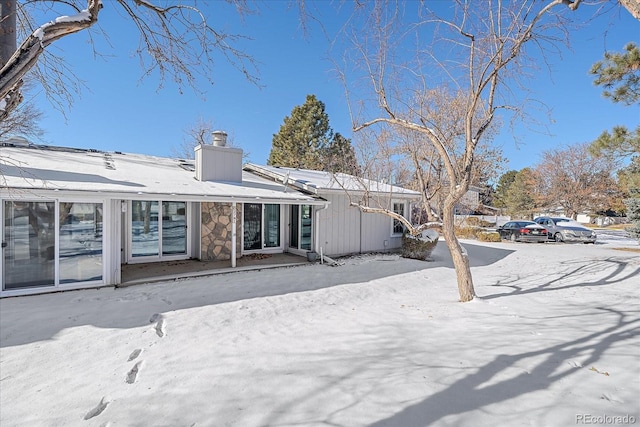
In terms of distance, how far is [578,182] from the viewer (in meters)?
26.5

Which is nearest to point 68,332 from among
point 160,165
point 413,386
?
point 413,386

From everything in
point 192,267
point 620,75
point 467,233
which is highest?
point 620,75

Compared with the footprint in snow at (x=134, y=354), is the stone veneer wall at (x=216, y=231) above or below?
above

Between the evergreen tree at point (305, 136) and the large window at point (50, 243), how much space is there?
20067 millimetres

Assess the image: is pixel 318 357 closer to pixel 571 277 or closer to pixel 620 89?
pixel 571 277

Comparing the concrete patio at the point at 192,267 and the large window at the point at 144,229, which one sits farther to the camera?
the large window at the point at 144,229

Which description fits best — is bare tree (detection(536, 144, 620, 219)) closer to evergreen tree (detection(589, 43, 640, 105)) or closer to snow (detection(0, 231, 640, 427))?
evergreen tree (detection(589, 43, 640, 105))

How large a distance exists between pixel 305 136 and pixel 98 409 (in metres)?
24.9

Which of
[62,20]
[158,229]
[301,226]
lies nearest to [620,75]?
[301,226]

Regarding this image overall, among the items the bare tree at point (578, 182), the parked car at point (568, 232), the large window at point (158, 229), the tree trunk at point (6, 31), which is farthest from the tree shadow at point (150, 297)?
the bare tree at point (578, 182)

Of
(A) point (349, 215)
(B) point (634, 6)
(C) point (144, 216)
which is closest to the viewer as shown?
(B) point (634, 6)

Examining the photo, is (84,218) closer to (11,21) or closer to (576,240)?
(11,21)

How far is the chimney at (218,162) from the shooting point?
9414 millimetres

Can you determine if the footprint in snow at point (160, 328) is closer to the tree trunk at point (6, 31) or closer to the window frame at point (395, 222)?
the tree trunk at point (6, 31)
